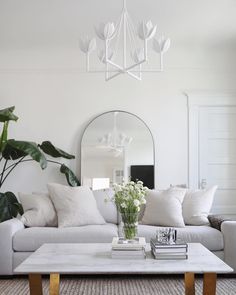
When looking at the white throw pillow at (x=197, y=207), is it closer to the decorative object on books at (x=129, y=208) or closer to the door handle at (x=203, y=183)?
the door handle at (x=203, y=183)

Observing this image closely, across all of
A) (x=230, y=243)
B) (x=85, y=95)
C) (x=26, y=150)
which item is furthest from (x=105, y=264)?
(x=85, y=95)

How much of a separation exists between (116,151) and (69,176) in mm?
690

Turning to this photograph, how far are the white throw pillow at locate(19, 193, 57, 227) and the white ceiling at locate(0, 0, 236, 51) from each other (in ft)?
6.33

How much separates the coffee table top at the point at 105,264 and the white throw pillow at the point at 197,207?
4.40 feet

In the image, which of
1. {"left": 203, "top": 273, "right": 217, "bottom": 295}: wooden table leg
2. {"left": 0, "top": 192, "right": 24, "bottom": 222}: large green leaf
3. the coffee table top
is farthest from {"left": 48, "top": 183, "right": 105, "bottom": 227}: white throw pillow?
{"left": 203, "top": 273, "right": 217, "bottom": 295}: wooden table leg

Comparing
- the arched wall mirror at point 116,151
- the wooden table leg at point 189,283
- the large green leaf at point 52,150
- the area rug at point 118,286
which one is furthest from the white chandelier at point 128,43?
the area rug at point 118,286

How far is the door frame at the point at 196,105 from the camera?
232 inches

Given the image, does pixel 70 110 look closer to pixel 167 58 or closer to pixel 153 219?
pixel 167 58

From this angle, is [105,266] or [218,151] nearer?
[105,266]

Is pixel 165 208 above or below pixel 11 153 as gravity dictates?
below

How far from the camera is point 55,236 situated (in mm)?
4160

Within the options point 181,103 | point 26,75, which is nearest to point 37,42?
point 26,75

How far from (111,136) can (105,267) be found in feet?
10.5

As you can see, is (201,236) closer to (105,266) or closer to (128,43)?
(105,266)
